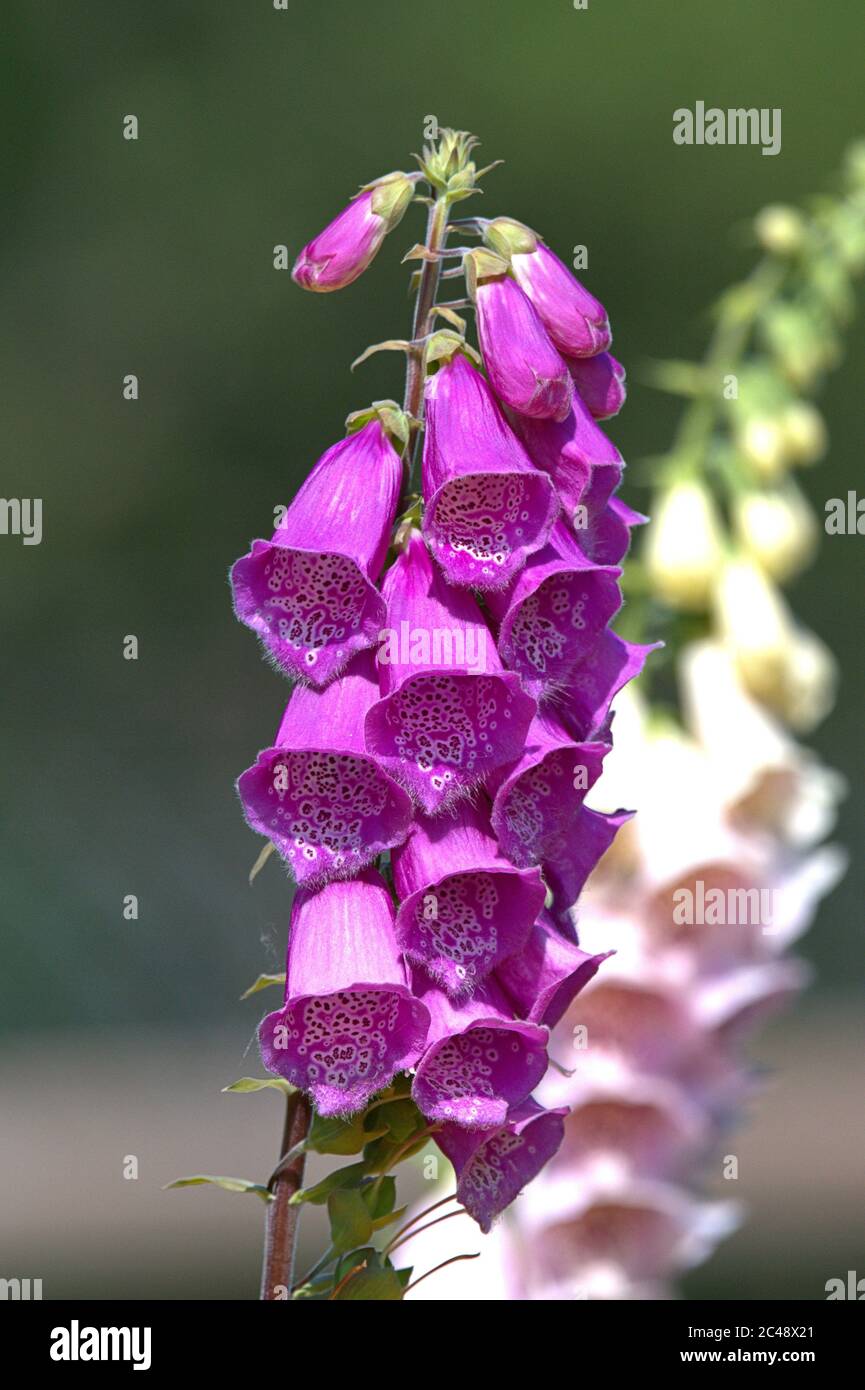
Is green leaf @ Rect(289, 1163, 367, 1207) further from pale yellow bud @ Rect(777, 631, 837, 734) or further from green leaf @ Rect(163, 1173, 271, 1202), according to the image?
pale yellow bud @ Rect(777, 631, 837, 734)

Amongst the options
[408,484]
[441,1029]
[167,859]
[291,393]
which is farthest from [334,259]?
[291,393]

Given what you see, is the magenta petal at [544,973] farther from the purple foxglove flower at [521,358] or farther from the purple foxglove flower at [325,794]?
the purple foxglove flower at [521,358]

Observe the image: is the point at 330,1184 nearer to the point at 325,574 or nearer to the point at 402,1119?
the point at 402,1119

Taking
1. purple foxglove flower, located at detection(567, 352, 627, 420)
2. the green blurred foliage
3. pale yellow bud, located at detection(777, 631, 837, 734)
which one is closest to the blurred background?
the green blurred foliage
